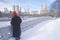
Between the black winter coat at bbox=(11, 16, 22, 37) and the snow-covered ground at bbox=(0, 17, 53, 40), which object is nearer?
the black winter coat at bbox=(11, 16, 22, 37)

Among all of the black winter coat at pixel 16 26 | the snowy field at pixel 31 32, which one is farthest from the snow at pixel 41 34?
the black winter coat at pixel 16 26

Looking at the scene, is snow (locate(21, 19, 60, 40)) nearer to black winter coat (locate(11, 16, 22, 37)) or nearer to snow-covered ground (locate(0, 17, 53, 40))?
snow-covered ground (locate(0, 17, 53, 40))

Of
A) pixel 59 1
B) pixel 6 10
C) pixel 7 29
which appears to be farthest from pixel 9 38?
pixel 59 1

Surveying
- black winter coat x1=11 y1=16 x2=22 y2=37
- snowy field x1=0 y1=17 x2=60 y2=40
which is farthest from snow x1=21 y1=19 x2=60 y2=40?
black winter coat x1=11 y1=16 x2=22 y2=37

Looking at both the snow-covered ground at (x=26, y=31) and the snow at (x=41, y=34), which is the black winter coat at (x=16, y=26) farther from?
the snow at (x=41, y=34)

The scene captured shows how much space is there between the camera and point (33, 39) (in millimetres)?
9023

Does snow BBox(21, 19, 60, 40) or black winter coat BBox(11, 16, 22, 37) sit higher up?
black winter coat BBox(11, 16, 22, 37)

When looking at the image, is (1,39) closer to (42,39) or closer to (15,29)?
(15,29)

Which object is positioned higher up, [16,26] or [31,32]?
[16,26]

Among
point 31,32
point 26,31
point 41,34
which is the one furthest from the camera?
point 26,31

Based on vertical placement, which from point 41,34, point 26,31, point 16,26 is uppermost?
point 16,26

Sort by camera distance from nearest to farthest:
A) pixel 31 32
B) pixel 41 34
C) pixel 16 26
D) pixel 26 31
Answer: pixel 16 26
pixel 41 34
pixel 31 32
pixel 26 31

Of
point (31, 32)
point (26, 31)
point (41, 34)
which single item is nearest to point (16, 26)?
point (41, 34)

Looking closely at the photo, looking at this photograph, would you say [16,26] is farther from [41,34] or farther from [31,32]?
[31,32]
